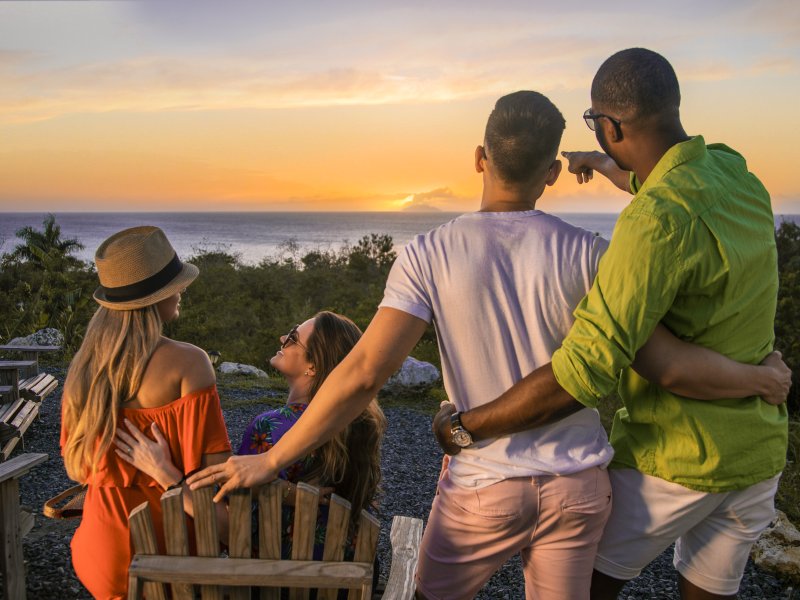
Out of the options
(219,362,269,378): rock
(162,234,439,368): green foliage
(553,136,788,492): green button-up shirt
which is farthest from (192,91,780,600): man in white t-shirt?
(162,234,439,368): green foliage

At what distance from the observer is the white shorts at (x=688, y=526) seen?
6.80 feet

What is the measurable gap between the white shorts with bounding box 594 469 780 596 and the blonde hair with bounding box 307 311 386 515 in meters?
0.94

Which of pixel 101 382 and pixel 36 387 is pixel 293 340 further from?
pixel 36 387

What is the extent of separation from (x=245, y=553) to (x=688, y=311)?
4.80 feet

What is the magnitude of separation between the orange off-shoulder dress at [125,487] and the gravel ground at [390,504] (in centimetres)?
198

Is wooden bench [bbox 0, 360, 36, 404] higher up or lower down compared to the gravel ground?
higher up

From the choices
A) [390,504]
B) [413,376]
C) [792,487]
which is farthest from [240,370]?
[792,487]

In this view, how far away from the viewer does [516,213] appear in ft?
6.51

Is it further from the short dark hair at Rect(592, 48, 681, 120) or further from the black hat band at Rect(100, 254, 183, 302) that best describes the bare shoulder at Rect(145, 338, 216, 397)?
the short dark hair at Rect(592, 48, 681, 120)

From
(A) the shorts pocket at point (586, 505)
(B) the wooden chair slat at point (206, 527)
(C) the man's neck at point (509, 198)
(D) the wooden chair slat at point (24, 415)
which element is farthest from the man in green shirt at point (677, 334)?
(D) the wooden chair slat at point (24, 415)

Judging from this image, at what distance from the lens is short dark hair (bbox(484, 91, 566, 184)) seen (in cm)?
196

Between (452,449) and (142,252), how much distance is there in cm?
138

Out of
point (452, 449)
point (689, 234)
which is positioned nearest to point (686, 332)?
point (689, 234)

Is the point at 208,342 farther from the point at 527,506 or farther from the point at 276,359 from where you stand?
the point at 527,506
